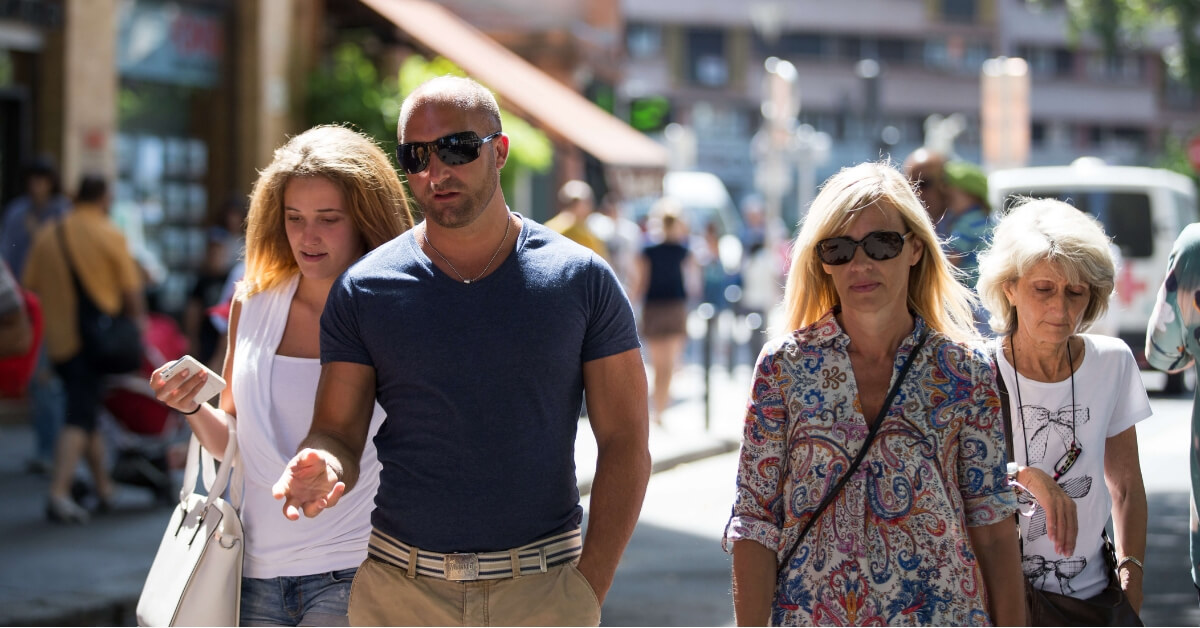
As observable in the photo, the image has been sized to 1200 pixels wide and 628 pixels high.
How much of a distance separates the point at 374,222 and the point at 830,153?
198ft

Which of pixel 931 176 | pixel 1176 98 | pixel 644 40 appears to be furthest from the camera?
pixel 1176 98

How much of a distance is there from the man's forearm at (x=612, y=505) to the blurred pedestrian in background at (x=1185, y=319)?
1610 millimetres

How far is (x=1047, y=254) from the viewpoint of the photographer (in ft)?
12.7

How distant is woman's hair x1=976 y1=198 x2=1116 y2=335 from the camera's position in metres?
3.86

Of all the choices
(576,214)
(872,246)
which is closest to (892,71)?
(576,214)

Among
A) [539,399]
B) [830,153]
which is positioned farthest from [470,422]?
[830,153]

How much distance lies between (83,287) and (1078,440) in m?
7.10

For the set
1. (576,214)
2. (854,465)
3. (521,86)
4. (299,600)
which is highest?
(521,86)

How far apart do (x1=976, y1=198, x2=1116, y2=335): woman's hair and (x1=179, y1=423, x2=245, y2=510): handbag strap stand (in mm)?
1874

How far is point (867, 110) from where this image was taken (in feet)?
74.4

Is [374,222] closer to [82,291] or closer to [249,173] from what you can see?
[82,291]

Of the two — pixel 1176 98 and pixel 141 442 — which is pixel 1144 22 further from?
pixel 1176 98

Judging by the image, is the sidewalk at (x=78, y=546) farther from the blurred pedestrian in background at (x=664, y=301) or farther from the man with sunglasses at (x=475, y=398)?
the man with sunglasses at (x=475, y=398)

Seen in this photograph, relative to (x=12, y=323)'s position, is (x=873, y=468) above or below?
below
